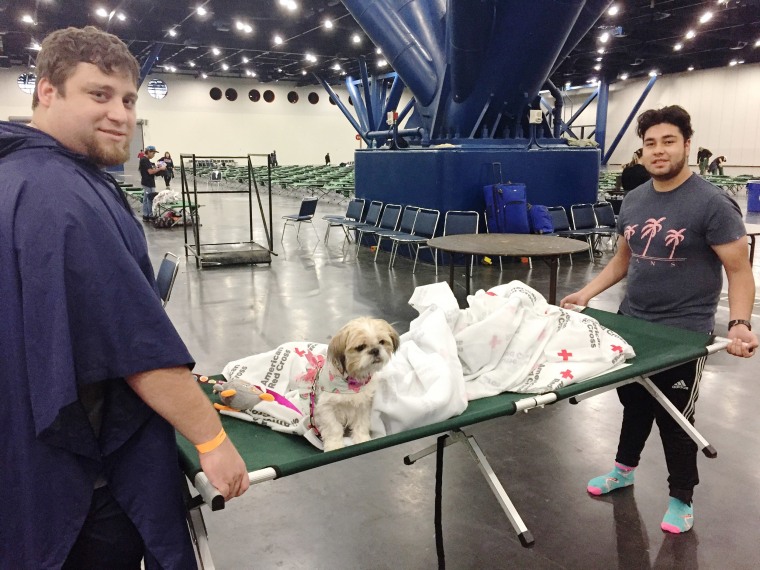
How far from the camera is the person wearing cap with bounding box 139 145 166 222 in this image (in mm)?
11570

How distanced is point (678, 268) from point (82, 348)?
2.04 meters

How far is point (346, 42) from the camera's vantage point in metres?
17.1

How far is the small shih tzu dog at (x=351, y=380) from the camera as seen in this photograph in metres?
1.64

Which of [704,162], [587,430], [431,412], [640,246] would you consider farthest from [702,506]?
[704,162]

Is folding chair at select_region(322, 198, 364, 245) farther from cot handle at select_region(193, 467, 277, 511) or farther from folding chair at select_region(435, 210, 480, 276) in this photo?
cot handle at select_region(193, 467, 277, 511)

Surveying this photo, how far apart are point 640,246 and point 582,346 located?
47cm

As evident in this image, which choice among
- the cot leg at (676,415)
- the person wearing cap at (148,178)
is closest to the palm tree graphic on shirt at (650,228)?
the cot leg at (676,415)

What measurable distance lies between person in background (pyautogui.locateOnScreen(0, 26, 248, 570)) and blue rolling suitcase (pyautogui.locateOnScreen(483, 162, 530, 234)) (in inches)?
264

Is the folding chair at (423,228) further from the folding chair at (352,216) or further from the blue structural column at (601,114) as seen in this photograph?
the blue structural column at (601,114)

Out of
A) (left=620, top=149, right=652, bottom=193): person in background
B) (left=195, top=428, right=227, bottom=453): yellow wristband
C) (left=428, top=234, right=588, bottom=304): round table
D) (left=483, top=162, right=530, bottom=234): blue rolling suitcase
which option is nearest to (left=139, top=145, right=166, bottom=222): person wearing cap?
(left=483, top=162, right=530, bottom=234): blue rolling suitcase

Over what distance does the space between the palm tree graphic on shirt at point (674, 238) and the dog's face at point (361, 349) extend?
46.1 inches

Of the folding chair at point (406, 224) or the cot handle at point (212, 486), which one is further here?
the folding chair at point (406, 224)

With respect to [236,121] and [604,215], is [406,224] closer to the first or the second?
[604,215]

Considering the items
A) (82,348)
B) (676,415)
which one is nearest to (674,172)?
(676,415)
